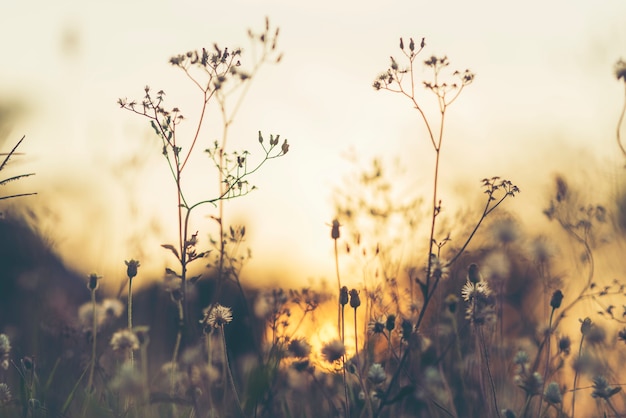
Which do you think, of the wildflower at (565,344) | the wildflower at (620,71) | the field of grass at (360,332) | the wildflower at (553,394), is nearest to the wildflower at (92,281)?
the field of grass at (360,332)

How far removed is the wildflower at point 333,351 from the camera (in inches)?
124

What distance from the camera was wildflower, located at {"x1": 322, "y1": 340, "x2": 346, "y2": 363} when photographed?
10.4 feet

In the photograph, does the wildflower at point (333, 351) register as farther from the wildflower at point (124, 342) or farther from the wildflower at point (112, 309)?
the wildflower at point (112, 309)

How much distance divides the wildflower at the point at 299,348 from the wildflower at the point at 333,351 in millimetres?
157

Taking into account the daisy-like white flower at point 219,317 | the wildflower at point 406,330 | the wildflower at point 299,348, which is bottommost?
the wildflower at point 299,348

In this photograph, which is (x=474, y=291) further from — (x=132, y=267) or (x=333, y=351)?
(x=132, y=267)

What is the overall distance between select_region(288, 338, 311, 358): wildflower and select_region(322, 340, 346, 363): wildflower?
0.51 feet

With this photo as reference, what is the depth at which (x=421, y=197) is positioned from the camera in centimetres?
449

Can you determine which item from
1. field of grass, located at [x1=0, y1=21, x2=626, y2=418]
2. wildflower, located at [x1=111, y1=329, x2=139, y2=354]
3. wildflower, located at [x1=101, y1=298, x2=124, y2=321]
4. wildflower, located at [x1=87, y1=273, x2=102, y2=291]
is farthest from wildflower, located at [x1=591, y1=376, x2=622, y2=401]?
wildflower, located at [x1=101, y1=298, x2=124, y2=321]

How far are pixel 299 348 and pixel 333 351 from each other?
0.22 meters

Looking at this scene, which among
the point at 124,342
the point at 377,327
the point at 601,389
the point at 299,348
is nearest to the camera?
the point at 124,342

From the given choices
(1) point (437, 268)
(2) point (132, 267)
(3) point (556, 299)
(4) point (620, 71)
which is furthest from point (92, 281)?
(4) point (620, 71)

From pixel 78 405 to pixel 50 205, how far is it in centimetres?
208

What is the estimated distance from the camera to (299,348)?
131 inches
